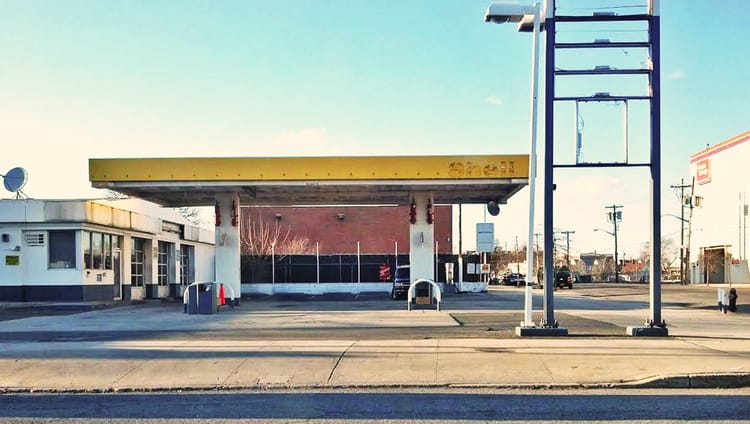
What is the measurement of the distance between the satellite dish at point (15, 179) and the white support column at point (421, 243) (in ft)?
50.7

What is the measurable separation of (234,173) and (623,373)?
16.7m

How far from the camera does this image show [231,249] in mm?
26406

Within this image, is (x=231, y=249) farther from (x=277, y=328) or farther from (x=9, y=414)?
(x=9, y=414)

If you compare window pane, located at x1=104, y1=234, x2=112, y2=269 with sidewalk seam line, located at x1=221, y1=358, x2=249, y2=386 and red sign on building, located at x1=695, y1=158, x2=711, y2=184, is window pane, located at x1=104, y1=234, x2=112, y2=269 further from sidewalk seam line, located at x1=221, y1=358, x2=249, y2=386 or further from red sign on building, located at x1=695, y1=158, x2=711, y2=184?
red sign on building, located at x1=695, y1=158, x2=711, y2=184

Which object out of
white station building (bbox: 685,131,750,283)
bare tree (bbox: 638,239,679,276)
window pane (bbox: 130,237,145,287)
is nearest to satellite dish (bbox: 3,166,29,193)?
window pane (bbox: 130,237,145,287)

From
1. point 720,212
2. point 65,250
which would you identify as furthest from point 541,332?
point 720,212

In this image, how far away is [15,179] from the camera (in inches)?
1118

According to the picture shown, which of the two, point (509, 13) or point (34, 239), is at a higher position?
point (509, 13)

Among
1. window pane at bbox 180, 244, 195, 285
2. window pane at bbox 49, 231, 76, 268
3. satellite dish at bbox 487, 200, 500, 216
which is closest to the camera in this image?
window pane at bbox 49, 231, 76, 268

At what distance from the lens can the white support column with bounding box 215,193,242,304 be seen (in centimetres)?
2631

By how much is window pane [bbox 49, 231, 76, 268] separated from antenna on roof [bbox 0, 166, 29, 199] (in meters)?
2.85

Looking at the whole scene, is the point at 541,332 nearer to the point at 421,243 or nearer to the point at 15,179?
the point at 421,243

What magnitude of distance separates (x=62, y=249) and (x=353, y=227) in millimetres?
36800

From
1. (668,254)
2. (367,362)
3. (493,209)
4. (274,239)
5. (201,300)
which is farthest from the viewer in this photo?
(668,254)
